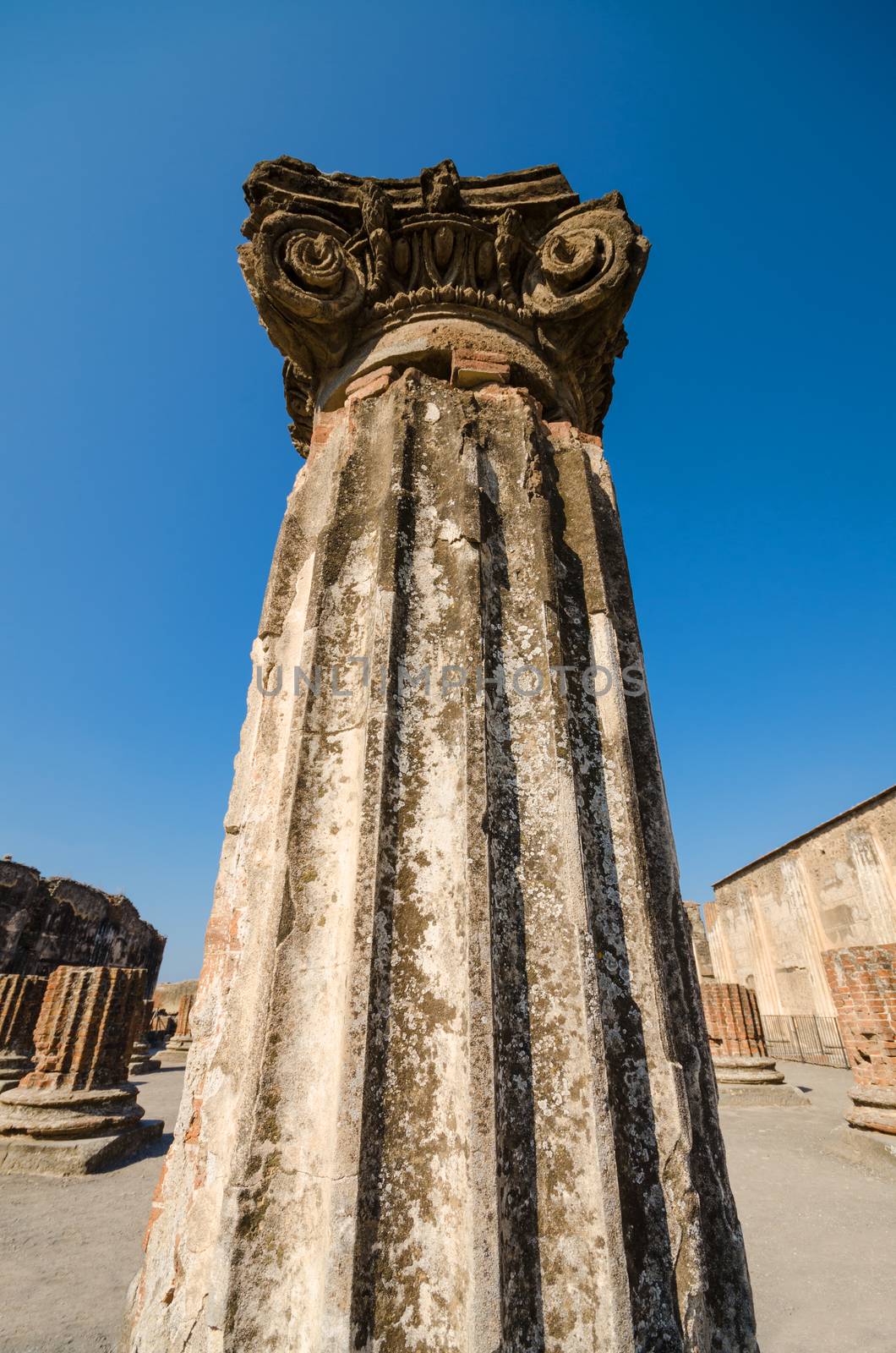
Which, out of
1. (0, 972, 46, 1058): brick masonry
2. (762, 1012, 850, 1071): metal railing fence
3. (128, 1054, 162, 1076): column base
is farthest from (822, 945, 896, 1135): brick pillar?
(762, 1012, 850, 1071): metal railing fence

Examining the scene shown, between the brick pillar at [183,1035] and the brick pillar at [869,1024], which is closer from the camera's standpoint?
the brick pillar at [869,1024]

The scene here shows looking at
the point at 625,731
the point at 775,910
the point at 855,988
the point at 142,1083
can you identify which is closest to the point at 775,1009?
the point at 775,910

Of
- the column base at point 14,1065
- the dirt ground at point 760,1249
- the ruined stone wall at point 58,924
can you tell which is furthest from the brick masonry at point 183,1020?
the dirt ground at point 760,1249

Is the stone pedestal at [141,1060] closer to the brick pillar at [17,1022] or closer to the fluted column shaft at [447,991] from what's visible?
the brick pillar at [17,1022]

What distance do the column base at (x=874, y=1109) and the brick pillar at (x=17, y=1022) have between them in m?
10.6

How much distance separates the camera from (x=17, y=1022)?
963 centimetres

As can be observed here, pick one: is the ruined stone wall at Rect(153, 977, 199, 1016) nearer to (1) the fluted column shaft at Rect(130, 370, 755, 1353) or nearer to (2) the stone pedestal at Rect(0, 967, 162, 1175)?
(2) the stone pedestal at Rect(0, 967, 162, 1175)

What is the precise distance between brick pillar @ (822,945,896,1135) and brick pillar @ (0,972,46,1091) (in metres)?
10.7

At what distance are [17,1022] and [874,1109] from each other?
11.2 metres

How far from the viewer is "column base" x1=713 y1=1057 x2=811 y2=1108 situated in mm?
8906

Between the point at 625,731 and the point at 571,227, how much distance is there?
2.92 meters

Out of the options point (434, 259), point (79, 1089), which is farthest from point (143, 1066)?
point (434, 259)

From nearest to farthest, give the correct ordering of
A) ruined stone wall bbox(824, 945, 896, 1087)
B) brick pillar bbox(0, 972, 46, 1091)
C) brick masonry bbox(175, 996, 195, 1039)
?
ruined stone wall bbox(824, 945, 896, 1087) < brick pillar bbox(0, 972, 46, 1091) < brick masonry bbox(175, 996, 195, 1039)

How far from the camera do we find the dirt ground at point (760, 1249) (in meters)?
2.89
